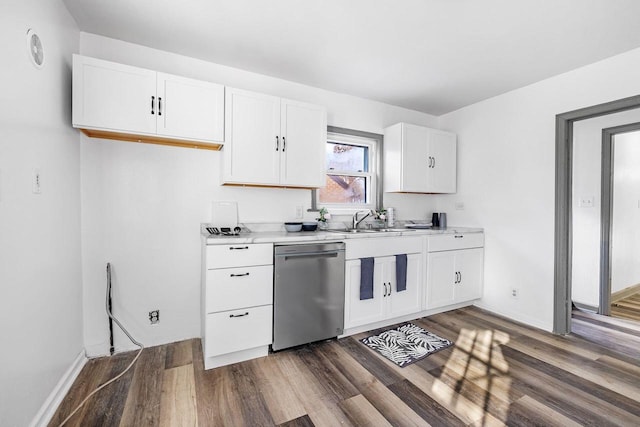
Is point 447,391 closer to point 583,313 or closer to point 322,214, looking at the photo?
point 322,214

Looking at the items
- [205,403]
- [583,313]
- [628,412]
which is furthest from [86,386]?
[583,313]

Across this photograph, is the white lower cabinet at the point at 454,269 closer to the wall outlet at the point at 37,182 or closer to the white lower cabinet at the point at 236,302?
the white lower cabinet at the point at 236,302

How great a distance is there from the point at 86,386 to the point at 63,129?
1.70 m

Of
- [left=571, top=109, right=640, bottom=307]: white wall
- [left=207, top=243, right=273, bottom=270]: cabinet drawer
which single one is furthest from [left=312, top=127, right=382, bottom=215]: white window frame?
[left=571, top=109, right=640, bottom=307]: white wall

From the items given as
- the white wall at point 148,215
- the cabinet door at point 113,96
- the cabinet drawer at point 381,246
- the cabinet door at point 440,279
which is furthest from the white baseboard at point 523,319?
the cabinet door at point 113,96

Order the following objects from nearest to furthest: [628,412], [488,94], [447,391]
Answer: [628,412] < [447,391] < [488,94]

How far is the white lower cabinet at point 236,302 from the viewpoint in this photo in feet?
6.63

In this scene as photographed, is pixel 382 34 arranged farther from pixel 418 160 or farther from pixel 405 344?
pixel 405 344

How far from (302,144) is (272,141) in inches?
11.5

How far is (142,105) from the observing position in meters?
2.05

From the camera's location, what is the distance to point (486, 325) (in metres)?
2.86

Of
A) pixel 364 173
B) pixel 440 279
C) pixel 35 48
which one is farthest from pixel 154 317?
pixel 440 279

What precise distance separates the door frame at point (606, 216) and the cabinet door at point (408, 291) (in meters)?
2.20

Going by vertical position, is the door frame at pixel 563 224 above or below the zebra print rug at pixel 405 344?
above
